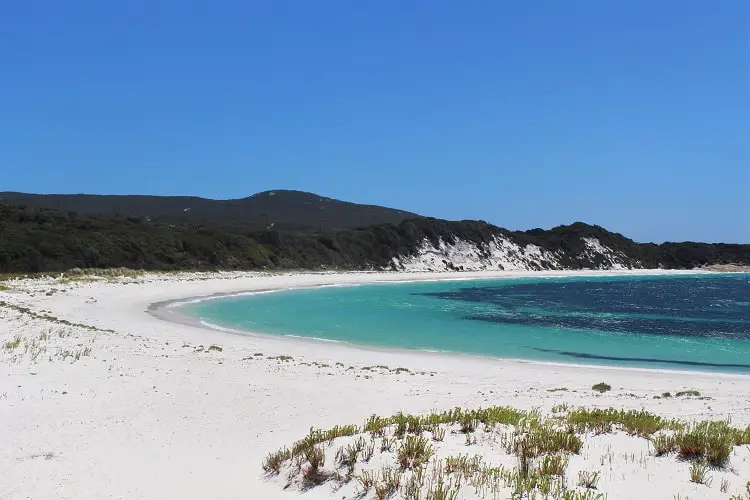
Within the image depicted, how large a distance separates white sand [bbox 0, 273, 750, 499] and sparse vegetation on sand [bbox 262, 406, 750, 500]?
0.85ft

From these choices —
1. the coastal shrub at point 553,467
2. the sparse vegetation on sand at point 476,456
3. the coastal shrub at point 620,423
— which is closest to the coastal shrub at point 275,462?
the sparse vegetation on sand at point 476,456

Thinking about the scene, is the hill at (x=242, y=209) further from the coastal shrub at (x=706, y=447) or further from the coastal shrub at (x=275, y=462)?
the coastal shrub at (x=706, y=447)

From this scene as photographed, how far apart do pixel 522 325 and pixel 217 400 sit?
2278 centimetres

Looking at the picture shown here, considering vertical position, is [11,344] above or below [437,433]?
below

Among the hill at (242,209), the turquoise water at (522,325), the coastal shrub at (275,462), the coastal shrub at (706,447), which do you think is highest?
the hill at (242,209)

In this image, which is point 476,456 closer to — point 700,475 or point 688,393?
point 700,475

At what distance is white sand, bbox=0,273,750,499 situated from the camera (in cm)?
639

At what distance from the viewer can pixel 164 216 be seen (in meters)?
128

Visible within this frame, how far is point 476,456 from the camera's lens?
6281 millimetres

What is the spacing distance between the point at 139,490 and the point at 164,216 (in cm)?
13143

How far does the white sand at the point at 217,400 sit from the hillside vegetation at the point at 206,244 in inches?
1471

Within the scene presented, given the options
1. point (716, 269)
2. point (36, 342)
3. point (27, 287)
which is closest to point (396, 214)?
point (716, 269)

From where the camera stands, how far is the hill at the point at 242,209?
125 meters

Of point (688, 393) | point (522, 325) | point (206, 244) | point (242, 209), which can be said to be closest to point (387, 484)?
point (688, 393)
